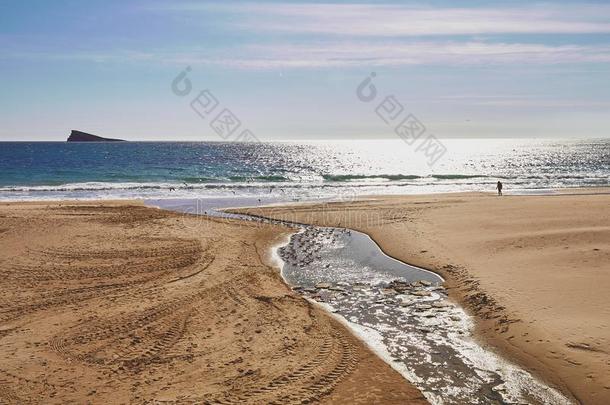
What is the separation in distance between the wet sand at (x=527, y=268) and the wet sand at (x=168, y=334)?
3247 millimetres

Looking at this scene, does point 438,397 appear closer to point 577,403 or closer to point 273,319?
point 577,403

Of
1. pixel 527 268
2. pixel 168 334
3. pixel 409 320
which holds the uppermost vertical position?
pixel 527 268

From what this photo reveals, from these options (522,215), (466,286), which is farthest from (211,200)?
(466,286)

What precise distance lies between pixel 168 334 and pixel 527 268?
10.9 meters

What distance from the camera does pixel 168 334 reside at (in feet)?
34.1

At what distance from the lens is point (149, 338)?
33.3 feet

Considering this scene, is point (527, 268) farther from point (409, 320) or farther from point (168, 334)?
point (168, 334)

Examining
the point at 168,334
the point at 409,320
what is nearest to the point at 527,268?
the point at 409,320

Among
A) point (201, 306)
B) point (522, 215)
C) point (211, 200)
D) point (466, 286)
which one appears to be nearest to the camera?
point (201, 306)

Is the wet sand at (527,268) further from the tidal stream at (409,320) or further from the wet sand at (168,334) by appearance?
the wet sand at (168,334)

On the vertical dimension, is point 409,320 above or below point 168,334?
below

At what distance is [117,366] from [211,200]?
28.2 metres

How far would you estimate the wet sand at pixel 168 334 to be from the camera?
26.6ft

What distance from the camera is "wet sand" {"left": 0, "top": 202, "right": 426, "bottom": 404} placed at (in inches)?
319
